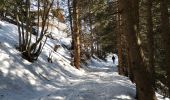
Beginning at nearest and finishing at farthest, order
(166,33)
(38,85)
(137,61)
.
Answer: (137,61), (166,33), (38,85)

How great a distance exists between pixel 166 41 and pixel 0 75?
7266 mm

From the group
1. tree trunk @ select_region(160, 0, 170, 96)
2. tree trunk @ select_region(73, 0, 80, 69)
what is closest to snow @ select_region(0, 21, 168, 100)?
tree trunk @ select_region(160, 0, 170, 96)

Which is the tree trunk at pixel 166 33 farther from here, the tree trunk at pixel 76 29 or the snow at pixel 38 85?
the tree trunk at pixel 76 29

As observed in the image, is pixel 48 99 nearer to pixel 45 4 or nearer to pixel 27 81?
pixel 27 81

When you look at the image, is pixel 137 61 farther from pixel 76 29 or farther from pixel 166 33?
pixel 76 29

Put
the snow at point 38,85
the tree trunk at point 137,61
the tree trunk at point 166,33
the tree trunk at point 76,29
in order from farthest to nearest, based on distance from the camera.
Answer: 1. the tree trunk at point 76,29
2. the tree trunk at point 166,33
3. the snow at point 38,85
4. the tree trunk at point 137,61

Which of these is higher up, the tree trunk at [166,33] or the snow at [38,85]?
the tree trunk at [166,33]

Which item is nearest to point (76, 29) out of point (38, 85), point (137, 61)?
point (38, 85)

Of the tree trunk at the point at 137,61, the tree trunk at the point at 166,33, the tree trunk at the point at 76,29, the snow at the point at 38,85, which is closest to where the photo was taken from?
the tree trunk at the point at 137,61

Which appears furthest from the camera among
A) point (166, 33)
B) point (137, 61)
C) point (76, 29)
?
point (76, 29)

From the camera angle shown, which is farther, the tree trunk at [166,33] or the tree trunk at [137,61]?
the tree trunk at [166,33]

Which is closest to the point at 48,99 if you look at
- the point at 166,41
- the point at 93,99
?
the point at 93,99

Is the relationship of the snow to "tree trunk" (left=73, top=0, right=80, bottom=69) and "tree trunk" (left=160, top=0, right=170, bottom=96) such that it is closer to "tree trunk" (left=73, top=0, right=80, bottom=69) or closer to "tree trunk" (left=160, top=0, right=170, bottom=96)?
"tree trunk" (left=160, top=0, right=170, bottom=96)

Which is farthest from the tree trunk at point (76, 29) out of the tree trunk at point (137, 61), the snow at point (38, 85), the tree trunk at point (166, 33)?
the tree trunk at point (137, 61)
